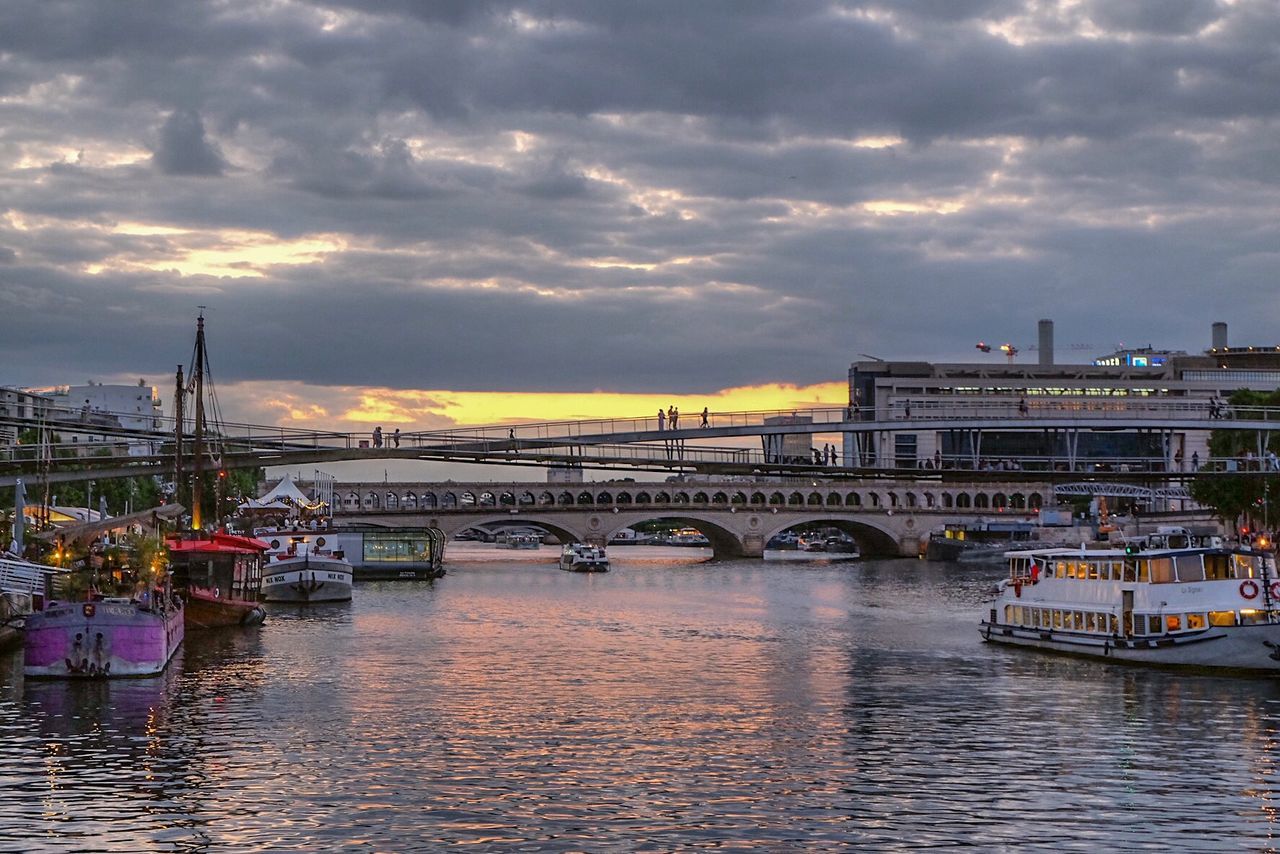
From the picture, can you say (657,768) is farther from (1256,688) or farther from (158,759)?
(1256,688)

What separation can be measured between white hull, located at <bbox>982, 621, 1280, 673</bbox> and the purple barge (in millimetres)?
36342

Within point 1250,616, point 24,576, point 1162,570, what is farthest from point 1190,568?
point 24,576

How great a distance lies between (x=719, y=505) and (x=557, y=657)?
129 metres

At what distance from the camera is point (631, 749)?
44.6m

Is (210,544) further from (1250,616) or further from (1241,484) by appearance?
(1241,484)

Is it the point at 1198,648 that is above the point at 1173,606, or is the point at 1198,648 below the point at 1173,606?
below

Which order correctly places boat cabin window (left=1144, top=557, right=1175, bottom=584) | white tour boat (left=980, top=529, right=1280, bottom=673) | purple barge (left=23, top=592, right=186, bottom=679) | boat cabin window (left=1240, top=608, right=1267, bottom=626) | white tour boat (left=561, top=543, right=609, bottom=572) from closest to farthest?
purple barge (left=23, top=592, right=186, bottom=679)
white tour boat (left=980, top=529, right=1280, bottom=673)
boat cabin window (left=1240, top=608, right=1267, bottom=626)
boat cabin window (left=1144, top=557, right=1175, bottom=584)
white tour boat (left=561, top=543, right=609, bottom=572)

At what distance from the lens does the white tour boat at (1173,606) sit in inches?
2378

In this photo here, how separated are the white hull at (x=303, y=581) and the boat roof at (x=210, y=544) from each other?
15503mm

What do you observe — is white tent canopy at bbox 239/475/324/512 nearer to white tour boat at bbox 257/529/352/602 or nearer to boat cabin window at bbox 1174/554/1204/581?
white tour boat at bbox 257/529/352/602

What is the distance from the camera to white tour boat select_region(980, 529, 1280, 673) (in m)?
60.4

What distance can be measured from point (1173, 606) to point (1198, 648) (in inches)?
98.5

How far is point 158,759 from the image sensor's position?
42062mm

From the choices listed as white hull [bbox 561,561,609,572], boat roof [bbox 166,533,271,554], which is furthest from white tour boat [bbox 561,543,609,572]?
boat roof [bbox 166,533,271,554]
